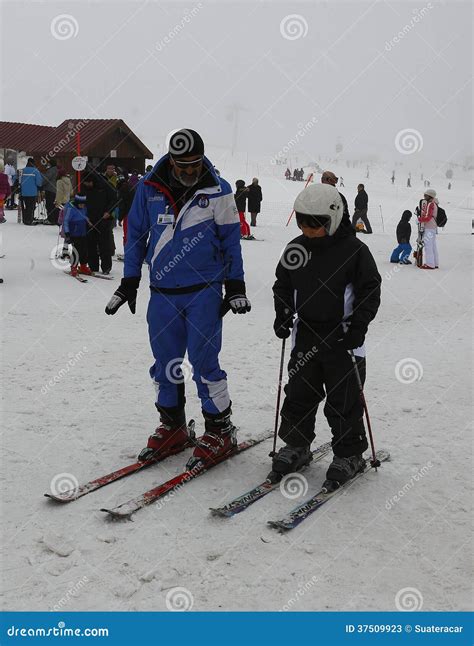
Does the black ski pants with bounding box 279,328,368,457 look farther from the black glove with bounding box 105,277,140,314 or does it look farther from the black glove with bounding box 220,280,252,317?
the black glove with bounding box 105,277,140,314

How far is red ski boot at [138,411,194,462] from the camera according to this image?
13.6 feet

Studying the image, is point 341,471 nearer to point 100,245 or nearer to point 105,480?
point 105,480

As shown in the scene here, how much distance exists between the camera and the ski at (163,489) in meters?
3.42

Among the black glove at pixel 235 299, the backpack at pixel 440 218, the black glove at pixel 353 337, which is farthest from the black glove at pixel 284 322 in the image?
the backpack at pixel 440 218

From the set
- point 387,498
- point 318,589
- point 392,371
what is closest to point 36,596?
point 318,589

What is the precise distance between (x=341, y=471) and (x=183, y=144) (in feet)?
6.73

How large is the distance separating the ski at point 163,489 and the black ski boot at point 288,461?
37cm

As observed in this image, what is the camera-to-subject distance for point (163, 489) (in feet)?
12.1

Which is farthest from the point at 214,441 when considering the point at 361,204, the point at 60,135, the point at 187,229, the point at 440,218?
the point at 60,135

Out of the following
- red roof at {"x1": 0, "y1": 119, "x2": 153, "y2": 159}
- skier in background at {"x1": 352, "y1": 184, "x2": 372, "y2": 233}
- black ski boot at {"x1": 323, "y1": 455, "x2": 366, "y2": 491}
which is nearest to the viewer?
black ski boot at {"x1": 323, "y1": 455, "x2": 366, "y2": 491}

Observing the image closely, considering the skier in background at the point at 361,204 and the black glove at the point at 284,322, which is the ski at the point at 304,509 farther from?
the skier in background at the point at 361,204

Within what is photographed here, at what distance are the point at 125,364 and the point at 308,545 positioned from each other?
344 centimetres

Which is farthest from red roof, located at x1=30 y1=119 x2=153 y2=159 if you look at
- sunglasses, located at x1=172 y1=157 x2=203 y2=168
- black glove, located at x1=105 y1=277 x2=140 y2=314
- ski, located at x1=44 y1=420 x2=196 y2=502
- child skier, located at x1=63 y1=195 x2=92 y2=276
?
ski, located at x1=44 y1=420 x2=196 y2=502

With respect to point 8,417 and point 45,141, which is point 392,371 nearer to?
point 8,417
